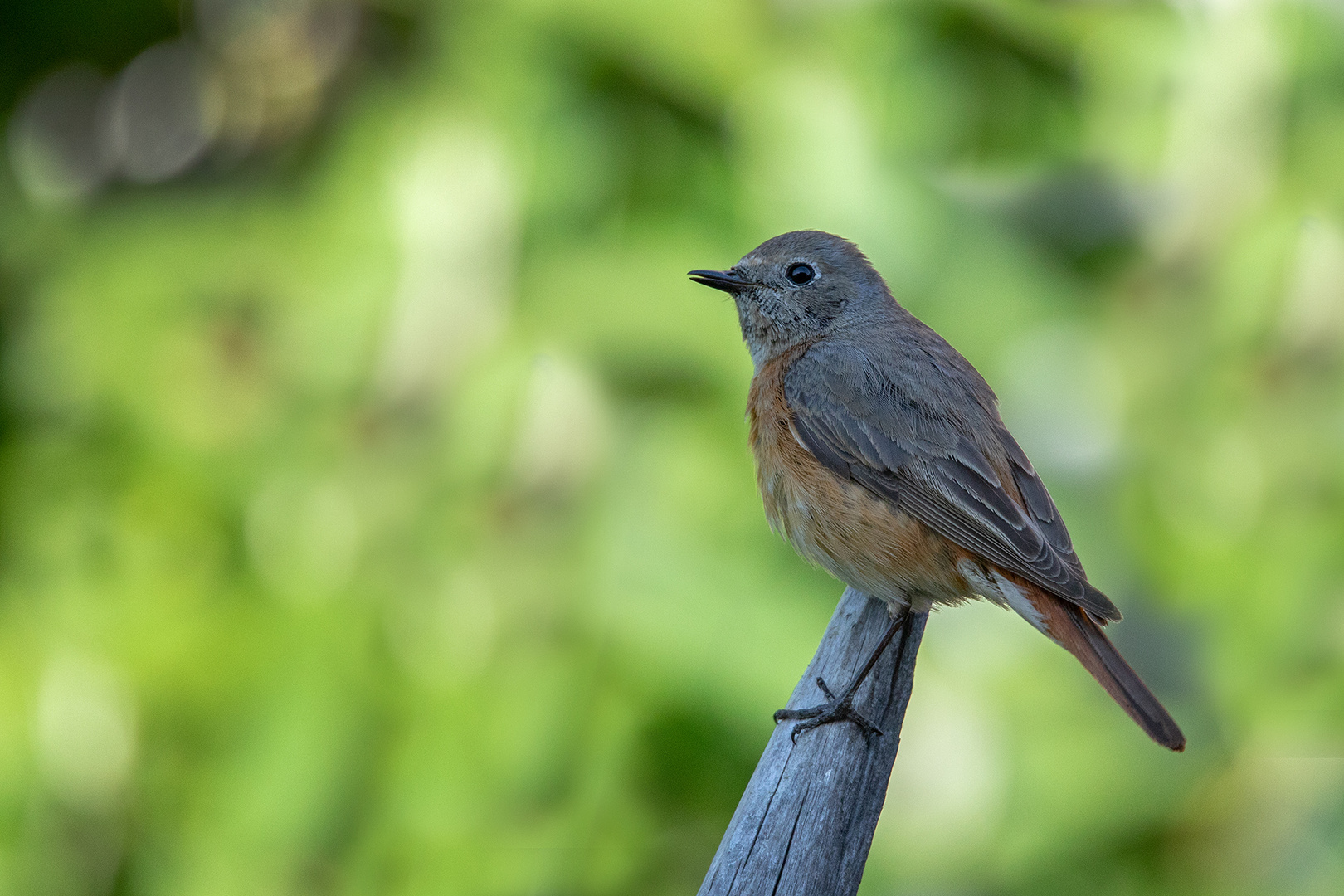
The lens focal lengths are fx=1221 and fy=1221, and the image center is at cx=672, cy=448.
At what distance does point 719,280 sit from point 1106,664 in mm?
1681

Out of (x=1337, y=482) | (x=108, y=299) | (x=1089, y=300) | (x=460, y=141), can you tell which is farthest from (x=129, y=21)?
(x=1337, y=482)

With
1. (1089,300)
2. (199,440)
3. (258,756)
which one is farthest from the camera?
(1089,300)

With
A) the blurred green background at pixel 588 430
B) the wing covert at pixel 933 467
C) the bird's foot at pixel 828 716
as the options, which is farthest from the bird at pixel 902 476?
the blurred green background at pixel 588 430

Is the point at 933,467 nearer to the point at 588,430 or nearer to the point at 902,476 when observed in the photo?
the point at 902,476

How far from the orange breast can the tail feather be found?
261 millimetres

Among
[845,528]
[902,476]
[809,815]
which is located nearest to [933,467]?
[902,476]

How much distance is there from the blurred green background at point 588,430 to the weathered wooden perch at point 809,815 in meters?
1.58

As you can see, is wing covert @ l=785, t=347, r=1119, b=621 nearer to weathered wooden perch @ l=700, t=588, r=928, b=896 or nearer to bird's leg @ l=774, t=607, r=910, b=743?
bird's leg @ l=774, t=607, r=910, b=743

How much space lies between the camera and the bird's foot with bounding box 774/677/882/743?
2.26 m

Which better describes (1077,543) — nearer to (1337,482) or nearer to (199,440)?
(1337,482)

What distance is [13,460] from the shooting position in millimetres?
4215

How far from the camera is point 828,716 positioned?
236 centimetres

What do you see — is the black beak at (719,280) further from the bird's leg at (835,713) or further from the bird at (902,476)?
the bird's leg at (835,713)

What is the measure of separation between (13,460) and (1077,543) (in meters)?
3.65
